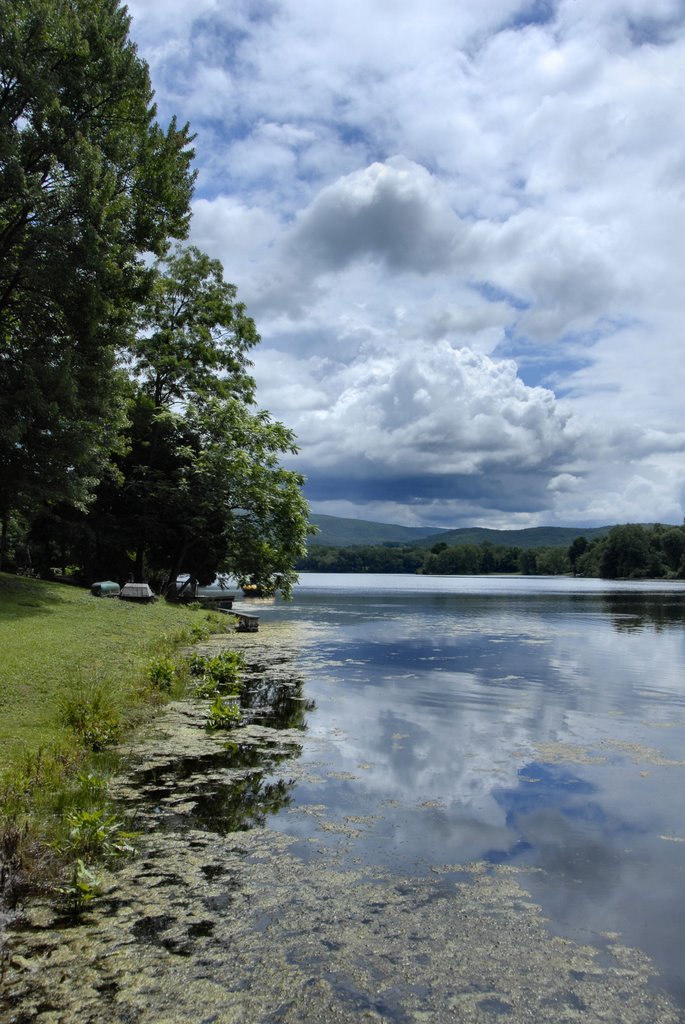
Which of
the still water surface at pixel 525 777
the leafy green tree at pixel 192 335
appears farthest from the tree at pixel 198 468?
the still water surface at pixel 525 777

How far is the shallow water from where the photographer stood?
5480mm

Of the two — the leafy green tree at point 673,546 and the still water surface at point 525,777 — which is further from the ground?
the leafy green tree at point 673,546

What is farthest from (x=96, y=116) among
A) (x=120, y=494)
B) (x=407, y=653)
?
(x=407, y=653)

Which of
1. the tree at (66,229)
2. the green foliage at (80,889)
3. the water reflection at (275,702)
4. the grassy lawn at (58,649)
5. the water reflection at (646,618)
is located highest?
the tree at (66,229)

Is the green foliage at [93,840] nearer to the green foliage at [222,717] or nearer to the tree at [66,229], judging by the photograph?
the green foliage at [222,717]

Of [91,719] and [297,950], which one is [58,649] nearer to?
[91,719]

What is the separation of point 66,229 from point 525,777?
21779 mm

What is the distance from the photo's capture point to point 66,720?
12.2 meters

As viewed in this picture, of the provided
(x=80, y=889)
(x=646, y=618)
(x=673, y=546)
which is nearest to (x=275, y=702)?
(x=80, y=889)

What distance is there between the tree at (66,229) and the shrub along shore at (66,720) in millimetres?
6128

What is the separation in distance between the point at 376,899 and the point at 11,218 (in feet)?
88.9

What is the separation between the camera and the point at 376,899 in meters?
7.14

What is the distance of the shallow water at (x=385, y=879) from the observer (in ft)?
18.0

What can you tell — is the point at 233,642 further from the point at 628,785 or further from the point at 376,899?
the point at 376,899
